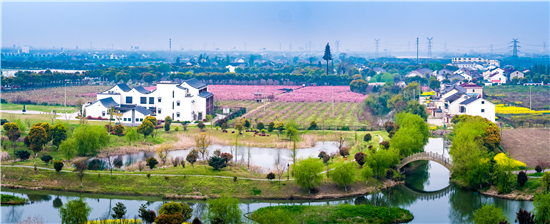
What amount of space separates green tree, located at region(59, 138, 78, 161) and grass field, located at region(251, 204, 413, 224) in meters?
10.1

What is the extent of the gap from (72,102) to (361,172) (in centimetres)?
2868

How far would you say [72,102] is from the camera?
42906 mm

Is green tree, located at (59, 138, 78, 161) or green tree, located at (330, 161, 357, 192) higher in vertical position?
green tree, located at (59, 138, 78, 161)

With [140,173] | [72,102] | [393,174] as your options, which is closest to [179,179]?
[140,173]

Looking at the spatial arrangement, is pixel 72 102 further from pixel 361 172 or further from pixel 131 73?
pixel 361 172

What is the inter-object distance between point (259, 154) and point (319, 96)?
26.6 metres

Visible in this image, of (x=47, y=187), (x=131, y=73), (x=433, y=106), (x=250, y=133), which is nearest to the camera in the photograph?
(x=47, y=187)

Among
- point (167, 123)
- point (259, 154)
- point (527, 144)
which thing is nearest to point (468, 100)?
point (527, 144)

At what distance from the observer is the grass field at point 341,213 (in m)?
18.3

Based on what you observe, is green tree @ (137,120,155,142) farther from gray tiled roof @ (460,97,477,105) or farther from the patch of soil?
gray tiled roof @ (460,97,477,105)

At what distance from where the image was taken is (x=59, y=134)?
2580 centimetres

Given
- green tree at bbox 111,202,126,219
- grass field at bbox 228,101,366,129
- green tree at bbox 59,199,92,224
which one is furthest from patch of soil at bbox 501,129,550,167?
green tree at bbox 59,199,92,224

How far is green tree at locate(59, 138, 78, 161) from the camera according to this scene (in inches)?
944

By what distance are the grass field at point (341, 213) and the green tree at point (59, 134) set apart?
11.9 metres
